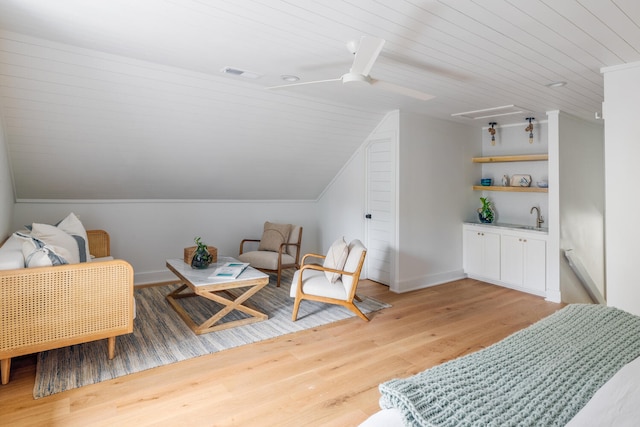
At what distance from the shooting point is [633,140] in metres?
2.96

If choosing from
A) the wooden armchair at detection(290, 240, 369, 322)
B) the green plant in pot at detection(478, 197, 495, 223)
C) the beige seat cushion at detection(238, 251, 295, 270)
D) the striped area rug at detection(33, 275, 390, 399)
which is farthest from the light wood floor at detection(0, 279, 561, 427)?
the green plant in pot at detection(478, 197, 495, 223)

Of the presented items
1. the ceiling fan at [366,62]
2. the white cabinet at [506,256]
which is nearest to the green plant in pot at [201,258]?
the ceiling fan at [366,62]

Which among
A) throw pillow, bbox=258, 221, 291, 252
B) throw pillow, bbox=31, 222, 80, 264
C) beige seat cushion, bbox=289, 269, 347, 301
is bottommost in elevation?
beige seat cushion, bbox=289, 269, 347, 301

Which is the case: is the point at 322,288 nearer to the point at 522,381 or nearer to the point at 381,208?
the point at 381,208

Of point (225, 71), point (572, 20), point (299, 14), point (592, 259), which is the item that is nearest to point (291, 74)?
point (225, 71)

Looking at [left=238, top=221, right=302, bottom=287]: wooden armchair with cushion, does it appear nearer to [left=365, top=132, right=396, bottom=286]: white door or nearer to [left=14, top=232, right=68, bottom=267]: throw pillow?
[left=365, top=132, right=396, bottom=286]: white door

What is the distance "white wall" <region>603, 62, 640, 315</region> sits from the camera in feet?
9.71

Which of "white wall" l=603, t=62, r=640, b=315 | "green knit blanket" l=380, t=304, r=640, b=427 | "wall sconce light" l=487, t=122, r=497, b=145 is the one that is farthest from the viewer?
"wall sconce light" l=487, t=122, r=497, b=145

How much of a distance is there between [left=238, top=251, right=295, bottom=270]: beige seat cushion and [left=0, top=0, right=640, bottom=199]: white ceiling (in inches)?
39.7

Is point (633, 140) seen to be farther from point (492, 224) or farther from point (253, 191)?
point (253, 191)

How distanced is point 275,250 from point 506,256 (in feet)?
10.3

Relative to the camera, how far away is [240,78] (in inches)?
139

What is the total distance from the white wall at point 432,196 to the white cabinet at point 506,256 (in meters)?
0.18

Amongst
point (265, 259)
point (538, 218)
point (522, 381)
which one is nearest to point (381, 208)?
point (265, 259)
